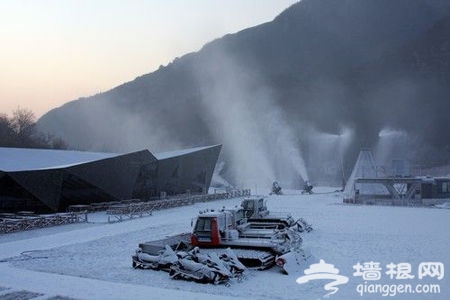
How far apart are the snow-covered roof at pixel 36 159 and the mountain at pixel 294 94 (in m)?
63.5

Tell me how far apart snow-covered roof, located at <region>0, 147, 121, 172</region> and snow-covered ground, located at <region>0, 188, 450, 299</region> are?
6.81 meters

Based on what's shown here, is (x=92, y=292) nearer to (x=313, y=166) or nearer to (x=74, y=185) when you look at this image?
(x=74, y=185)

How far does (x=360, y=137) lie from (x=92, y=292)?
11746cm

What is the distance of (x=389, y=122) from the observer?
4906 inches

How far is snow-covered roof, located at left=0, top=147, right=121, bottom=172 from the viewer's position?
34.3 metres

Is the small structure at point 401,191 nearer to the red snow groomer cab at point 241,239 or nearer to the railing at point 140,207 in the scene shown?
the railing at point 140,207

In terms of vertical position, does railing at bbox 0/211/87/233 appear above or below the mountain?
below

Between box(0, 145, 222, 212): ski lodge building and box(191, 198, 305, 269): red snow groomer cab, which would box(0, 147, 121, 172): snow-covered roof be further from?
box(191, 198, 305, 269): red snow groomer cab

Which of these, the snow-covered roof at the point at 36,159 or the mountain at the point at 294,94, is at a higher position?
the mountain at the point at 294,94
